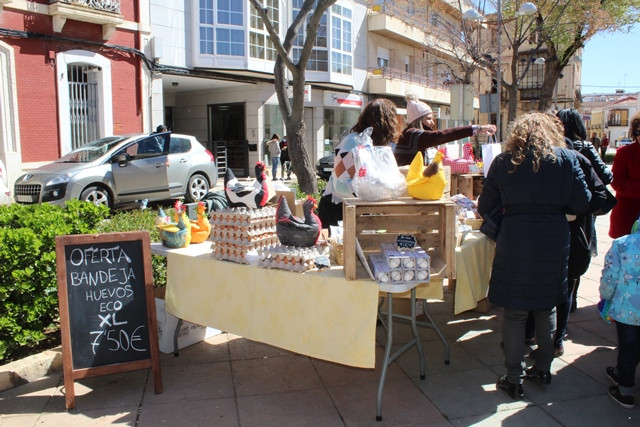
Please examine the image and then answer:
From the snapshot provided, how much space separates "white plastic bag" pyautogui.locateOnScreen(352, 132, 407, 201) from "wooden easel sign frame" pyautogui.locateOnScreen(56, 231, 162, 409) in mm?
1389

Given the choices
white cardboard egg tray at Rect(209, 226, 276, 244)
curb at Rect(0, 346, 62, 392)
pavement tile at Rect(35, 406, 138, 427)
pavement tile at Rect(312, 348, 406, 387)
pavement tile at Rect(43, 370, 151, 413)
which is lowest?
pavement tile at Rect(35, 406, 138, 427)

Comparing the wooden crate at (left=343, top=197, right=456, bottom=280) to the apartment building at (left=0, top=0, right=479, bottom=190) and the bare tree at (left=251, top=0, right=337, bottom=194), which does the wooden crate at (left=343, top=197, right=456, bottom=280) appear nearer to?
the bare tree at (left=251, top=0, right=337, bottom=194)

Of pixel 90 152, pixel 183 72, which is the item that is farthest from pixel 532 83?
pixel 90 152

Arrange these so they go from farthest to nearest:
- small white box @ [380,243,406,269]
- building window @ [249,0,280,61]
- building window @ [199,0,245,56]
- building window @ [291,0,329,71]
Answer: building window @ [291,0,329,71] < building window @ [249,0,280,61] < building window @ [199,0,245,56] < small white box @ [380,243,406,269]

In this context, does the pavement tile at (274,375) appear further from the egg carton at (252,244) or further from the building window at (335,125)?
the building window at (335,125)

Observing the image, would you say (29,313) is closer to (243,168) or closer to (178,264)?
(178,264)

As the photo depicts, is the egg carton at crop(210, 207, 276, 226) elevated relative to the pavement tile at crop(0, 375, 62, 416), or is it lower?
elevated

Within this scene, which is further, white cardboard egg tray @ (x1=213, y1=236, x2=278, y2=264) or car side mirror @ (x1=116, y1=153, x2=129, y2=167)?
car side mirror @ (x1=116, y1=153, x2=129, y2=167)

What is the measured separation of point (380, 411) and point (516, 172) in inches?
60.8

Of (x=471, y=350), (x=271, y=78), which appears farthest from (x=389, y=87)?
(x=471, y=350)

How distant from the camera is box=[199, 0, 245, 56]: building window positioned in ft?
58.2

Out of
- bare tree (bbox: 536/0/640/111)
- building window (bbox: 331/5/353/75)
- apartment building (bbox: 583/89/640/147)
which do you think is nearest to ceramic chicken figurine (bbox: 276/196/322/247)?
bare tree (bbox: 536/0/640/111)

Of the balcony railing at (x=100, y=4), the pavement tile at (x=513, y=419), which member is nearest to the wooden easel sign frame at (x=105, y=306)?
the pavement tile at (x=513, y=419)

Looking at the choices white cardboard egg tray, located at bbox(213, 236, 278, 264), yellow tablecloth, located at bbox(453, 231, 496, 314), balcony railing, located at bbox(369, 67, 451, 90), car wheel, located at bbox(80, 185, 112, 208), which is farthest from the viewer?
balcony railing, located at bbox(369, 67, 451, 90)
